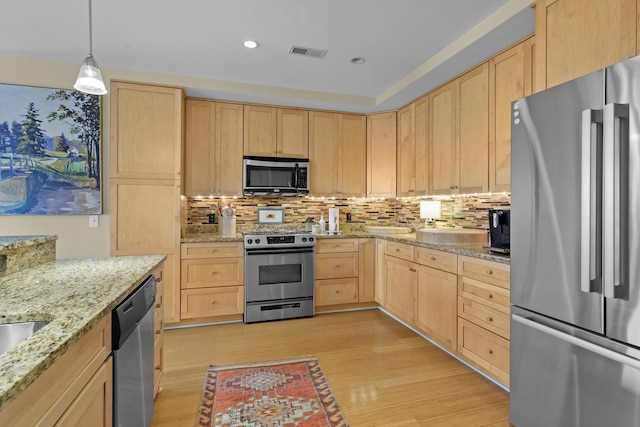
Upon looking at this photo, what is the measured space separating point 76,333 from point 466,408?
215 cm

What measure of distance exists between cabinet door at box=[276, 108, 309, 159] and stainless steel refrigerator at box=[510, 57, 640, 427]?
2703 mm

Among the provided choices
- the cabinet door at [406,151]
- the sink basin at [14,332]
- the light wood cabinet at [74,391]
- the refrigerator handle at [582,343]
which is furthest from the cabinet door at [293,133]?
the sink basin at [14,332]

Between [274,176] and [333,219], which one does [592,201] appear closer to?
[333,219]

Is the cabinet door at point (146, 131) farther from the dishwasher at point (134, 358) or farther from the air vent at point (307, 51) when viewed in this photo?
the dishwasher at point (134, 358)

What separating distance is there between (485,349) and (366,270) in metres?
1.84

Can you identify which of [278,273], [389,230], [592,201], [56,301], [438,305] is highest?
[592,201]

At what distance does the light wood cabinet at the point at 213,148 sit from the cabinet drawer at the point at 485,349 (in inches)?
109

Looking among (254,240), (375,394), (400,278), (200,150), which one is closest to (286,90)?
(200,150)

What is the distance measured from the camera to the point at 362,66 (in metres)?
3.27

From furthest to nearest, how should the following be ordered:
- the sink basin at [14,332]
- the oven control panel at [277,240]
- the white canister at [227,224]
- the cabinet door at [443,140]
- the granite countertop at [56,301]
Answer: the white canister at [227,224], the oven control panel at [277,240], the cabinet door at [443,140], the sink basin at [14,332], the granite countertop at [56,301]

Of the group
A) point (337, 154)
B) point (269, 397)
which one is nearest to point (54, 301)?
point (269, 397)

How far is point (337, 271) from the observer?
13.0 feet

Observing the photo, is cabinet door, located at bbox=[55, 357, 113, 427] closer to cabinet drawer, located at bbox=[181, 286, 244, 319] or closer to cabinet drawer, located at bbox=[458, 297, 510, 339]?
cabinet drawer, located at bbox=[458, 297, 510, 339]

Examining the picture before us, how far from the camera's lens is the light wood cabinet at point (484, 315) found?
215cm
